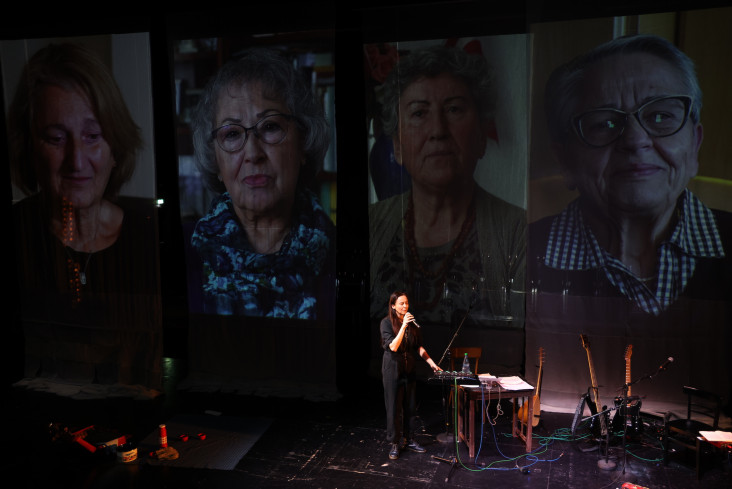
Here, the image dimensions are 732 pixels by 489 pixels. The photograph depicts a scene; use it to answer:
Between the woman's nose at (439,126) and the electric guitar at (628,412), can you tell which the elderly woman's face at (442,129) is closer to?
the woman's nose at (439,126)

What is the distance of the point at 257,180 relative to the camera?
23.0ft

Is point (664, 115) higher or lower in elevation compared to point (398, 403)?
higher

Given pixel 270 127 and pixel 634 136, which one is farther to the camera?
pixel 270 127

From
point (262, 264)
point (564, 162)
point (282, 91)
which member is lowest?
point (262, 264)

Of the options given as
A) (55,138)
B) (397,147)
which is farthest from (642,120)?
(55,138)

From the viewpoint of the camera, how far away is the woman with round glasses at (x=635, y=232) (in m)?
5.98

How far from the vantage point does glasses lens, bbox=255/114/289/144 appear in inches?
271

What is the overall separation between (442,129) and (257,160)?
2014 mm

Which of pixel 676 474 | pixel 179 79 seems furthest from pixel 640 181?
pixel 179 79

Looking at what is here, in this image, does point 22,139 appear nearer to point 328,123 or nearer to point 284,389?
point 328,123

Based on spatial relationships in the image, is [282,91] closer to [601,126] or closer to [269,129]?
[269,129]

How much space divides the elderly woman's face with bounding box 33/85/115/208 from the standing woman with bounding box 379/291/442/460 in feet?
12.9

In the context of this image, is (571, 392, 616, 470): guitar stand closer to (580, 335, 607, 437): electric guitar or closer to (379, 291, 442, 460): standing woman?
(580, 335, 607, 437): electric guitar

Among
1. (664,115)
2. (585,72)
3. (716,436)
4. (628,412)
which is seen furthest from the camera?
(585,72)
